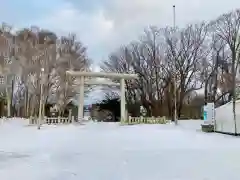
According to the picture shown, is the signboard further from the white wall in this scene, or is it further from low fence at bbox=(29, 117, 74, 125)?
low fence at bbox=(29, 117, 74, 125)

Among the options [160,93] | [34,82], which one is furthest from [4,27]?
[160,93]

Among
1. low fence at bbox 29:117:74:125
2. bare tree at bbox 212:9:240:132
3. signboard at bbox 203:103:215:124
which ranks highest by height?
bare tree at bbox 212:9:240:132

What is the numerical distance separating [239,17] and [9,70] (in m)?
27.1

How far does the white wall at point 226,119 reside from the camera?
82.7 feet

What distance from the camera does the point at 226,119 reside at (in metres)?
26.6

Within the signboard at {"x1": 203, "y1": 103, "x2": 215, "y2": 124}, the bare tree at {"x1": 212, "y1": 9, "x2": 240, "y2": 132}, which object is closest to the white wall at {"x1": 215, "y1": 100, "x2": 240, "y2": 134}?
the signboard at {"x1": 203, "y1": 103, "x2": 215, "y2": 124}

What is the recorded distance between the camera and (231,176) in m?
7.59

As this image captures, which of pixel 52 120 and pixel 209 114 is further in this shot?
pixel 52 120

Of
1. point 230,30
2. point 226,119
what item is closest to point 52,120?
point 226,119

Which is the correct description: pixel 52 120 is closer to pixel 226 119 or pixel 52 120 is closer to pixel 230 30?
pixel 226 119

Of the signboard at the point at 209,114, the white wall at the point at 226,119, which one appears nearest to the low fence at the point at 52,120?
the signboard at the point at 209,114

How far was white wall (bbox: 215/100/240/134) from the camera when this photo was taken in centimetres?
2519

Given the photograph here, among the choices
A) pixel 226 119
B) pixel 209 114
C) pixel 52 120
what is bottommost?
pixel 52 120

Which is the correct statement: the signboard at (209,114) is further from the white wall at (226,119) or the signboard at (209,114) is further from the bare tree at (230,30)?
the bare tree at (230,30)
